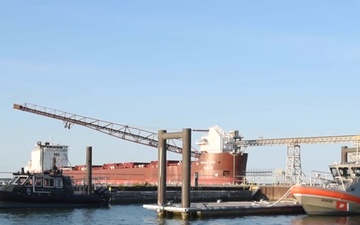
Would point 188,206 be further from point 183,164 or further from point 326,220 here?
point 326,220

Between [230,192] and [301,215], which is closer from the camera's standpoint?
[301,215]

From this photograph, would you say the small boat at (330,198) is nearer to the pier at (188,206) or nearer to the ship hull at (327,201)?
the ship hull at (327,201)

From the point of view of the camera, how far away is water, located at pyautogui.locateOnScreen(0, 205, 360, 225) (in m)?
35.4

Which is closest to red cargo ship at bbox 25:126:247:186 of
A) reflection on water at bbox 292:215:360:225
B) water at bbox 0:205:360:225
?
water at bbox 0:205:360:225

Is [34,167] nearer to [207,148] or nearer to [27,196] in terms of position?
[207,148]

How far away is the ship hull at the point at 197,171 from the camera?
2734 inches

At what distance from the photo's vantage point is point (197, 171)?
2901 inches

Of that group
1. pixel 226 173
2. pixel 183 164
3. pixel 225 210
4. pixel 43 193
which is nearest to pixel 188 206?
pixel 183 164

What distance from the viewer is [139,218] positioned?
3791cm

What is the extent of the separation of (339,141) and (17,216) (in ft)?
117

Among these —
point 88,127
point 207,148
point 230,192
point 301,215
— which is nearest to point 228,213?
point 301,215

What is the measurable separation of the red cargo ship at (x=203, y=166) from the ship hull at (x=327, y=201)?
79.4 ft

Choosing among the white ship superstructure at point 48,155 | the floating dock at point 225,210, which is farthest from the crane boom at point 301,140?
the white ship superstructure at point 48,155

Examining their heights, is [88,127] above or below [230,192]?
above
